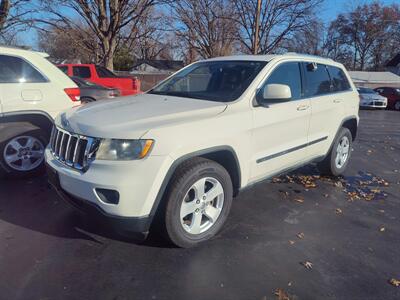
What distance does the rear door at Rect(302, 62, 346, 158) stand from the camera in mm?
4637

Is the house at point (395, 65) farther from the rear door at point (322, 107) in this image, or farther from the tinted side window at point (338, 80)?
the rear door at point (322, 107)

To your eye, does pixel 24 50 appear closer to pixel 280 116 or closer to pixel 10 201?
pixel 10 201

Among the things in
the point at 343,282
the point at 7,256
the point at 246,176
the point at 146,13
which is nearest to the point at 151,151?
the point at 246,176

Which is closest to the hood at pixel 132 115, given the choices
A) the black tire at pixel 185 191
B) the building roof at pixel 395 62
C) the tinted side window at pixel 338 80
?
the black tire at pixel 185 191

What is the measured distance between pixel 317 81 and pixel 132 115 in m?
2.79

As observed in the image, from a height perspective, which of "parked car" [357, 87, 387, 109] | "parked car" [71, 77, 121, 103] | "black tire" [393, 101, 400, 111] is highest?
"parked car" [71, 77, 121, 103]

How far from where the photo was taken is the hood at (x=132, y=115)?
2.91 metres

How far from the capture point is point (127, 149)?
285 cm

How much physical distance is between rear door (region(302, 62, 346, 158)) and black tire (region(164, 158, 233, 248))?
179 centimetres

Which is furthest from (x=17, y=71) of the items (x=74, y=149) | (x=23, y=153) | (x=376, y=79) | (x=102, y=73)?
(x=376, y=79)

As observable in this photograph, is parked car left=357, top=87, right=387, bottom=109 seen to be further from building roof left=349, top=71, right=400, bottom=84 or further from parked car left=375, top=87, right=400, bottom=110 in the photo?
building roof left=349, top=71, right=400, bottom=84

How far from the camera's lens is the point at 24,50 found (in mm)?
4988

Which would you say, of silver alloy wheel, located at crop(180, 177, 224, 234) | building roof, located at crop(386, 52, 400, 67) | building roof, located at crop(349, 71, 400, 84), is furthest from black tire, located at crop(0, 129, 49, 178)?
building roof, located at crop(386, 52, 400, 67)

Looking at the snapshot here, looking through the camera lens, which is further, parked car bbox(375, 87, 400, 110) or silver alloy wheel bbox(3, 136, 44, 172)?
parked car bbox(375, 87, 400, 110)
